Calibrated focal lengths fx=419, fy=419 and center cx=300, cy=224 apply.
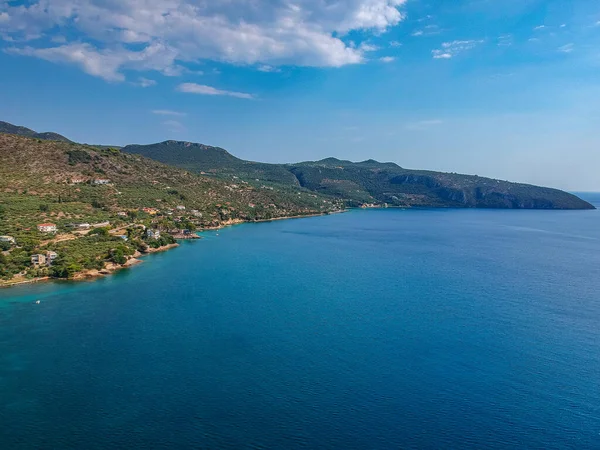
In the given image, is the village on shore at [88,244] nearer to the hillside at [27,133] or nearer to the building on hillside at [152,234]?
the building on hillside at [152,234]

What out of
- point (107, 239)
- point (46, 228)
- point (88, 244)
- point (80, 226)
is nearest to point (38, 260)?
point (88, 244)

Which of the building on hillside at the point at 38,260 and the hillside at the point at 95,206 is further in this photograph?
the hillside at the point at 95,206

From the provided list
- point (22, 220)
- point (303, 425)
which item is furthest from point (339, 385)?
point (22, 220)

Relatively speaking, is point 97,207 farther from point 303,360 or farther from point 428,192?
point 428,192

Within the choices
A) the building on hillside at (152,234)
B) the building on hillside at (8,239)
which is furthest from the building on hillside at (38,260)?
the building on hillside at (152,234)

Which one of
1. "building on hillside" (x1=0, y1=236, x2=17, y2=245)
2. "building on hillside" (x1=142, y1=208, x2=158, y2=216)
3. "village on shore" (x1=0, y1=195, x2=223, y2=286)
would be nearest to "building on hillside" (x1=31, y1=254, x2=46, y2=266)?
"village on shore" (x1=0, y1=195, x2=223, y2=286)

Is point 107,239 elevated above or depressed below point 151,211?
below
